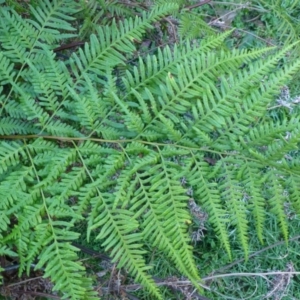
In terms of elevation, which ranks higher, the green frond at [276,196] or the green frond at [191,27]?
the green frond at [191,27]

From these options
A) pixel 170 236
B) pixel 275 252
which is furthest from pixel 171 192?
pixel 275 252

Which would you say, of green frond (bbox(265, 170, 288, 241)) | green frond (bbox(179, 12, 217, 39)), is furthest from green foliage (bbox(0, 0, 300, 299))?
green frond (bbox(179, 12, 217, 39))

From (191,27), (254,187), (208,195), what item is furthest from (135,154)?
(191,27)

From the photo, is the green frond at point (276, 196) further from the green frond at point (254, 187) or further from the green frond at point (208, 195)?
the green frond at point (208, 195)

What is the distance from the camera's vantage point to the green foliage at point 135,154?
1.37 meters

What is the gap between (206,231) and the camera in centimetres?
233

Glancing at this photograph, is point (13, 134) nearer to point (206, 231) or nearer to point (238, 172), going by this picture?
point (238, 172)

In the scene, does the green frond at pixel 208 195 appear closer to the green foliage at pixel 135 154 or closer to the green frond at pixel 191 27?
the green foliage at pixel 135 154

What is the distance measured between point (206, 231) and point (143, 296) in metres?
0.41

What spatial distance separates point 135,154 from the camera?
1458 millimetres

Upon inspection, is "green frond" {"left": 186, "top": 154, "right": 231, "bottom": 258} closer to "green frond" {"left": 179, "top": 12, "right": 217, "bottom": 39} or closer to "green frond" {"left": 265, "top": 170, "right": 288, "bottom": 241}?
"green frond" {"left": 265, "top": 170, "right": 288, "bottom": 241}

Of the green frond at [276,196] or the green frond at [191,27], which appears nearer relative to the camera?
the green frond at [276,196]

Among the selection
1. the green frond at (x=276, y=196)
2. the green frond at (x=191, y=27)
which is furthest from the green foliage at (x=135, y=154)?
the green frond at (x=191, y=27)

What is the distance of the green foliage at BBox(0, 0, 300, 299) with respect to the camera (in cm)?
137
